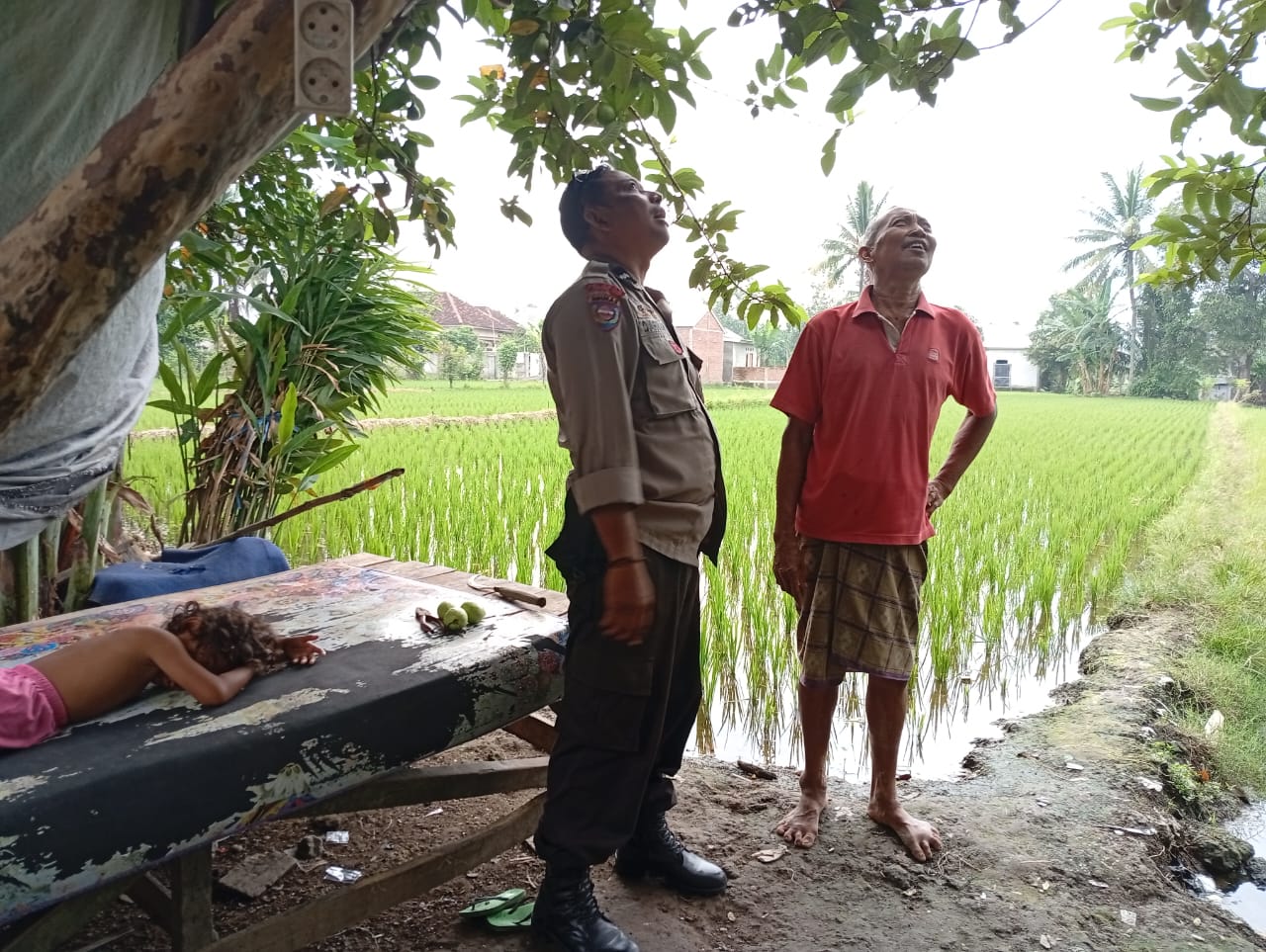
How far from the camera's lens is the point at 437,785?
169 cm

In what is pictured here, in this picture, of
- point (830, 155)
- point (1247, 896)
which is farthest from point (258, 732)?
point (1247, 896)

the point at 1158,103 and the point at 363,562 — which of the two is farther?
the point at 363,562

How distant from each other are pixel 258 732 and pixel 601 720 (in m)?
0.57

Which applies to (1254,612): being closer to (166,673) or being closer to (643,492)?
(643,492)

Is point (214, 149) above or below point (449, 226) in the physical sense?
below

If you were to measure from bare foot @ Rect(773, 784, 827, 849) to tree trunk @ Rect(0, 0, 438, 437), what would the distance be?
6.00 feet

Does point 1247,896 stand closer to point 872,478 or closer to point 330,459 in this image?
point 872,478

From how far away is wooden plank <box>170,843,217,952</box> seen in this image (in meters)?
1.30

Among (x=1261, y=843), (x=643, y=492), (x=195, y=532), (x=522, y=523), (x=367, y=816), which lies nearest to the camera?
(x=643, y=492)

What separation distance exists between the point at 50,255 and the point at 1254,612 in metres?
4.81

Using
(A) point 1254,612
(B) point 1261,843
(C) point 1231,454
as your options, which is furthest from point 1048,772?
(C) point 1231,454

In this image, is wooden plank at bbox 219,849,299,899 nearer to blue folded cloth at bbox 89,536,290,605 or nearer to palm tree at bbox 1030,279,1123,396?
blue folded cloth at bbox 89,536,290,605

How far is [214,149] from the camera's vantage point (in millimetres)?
871

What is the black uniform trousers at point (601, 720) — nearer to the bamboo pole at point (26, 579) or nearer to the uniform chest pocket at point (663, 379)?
the uniform chest pocket at point (663, 379)
